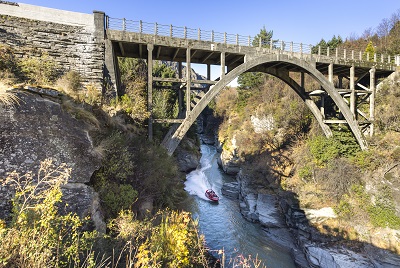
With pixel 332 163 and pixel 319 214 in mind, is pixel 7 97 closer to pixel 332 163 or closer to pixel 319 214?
pixel 319 214

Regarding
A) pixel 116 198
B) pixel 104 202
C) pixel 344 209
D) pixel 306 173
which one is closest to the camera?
pixel 104 202

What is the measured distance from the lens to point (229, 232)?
12.2 meters

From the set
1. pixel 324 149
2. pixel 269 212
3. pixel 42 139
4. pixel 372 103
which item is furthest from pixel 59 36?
pixel 372 103

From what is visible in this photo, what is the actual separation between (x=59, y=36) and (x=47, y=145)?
6.18 meters

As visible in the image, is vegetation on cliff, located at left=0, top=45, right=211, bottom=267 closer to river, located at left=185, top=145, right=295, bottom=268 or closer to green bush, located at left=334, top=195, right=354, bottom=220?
river, located at left=185, top=145, right=295, bottom=268

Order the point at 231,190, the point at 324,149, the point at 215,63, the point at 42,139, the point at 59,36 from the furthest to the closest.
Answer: the point at 231,190
the point at 324,149
the point at 215,63
the point at 59,36
the point at 42,139

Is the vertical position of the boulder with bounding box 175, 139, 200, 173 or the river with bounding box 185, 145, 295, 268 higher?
the boulder with bounding box 175, 139, 200, 173

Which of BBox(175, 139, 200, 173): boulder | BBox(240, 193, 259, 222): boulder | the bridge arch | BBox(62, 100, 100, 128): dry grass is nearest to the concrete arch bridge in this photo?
the bridge arch

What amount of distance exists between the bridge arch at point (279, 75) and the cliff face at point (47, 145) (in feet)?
15.5

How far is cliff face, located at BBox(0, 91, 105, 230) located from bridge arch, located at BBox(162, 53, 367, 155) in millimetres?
4710

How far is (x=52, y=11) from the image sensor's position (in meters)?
8.48

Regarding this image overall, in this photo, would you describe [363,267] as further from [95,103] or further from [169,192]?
[95,103]

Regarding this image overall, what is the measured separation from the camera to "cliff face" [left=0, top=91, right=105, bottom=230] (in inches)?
169

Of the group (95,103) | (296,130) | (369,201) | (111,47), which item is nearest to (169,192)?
(95,103)
